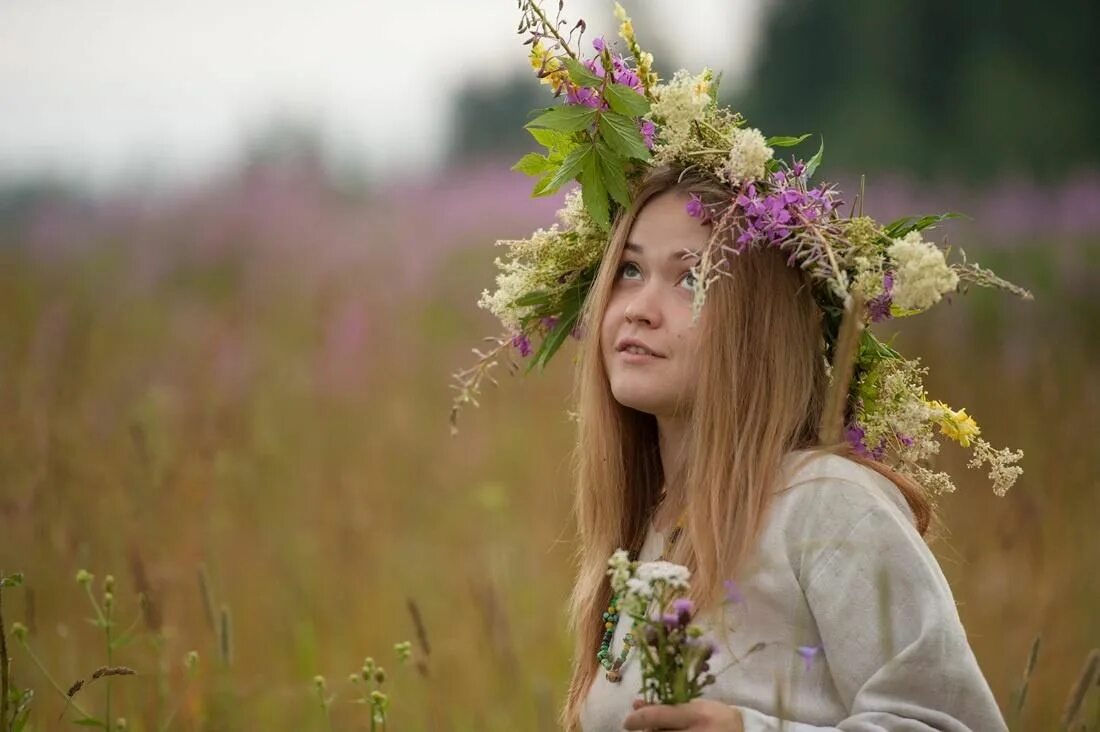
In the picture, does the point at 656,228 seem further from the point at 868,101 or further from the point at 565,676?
the point at 868,101

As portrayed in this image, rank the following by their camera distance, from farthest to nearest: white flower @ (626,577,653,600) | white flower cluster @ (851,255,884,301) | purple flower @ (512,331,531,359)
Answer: purple flower @ (512,331,531,359), white flower cluster @ (851,255,884,301), white flower @ (626,577,653,600)

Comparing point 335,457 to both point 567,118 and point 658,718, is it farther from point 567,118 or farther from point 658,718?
point 658,718

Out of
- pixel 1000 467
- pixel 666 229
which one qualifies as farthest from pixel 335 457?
pixel 1000 467

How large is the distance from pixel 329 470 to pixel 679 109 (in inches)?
106

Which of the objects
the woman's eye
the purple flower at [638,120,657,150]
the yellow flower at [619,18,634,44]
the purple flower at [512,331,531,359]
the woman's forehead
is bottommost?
the purple flower at [512,331,531,359]

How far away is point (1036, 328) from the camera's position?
493cm

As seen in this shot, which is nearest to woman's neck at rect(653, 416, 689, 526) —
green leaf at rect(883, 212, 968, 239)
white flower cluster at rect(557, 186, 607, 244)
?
white flower cluster at rect(557, 186, 607, 244)

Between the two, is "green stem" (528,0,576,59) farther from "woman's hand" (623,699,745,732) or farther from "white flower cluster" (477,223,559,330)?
"woman's hand" (623,699,745,732)

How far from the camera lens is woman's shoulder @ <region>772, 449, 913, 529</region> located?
1.80 meters

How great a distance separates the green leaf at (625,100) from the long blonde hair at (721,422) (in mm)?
113

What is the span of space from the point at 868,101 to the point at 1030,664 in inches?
380

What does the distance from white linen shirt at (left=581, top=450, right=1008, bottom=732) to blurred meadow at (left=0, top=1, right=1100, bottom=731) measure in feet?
2.11

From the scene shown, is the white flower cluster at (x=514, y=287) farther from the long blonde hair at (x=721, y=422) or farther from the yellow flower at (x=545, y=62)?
the yellow flower at (x=545, y=62)

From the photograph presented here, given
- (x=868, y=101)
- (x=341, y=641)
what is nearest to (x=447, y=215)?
(x=341, y=641)
